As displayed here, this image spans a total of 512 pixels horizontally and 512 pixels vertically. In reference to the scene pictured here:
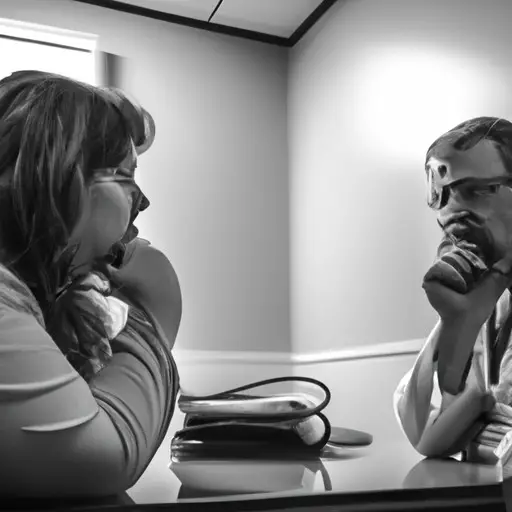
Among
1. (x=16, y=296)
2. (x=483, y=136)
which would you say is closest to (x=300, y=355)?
(x=483, y=136)

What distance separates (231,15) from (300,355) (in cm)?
43

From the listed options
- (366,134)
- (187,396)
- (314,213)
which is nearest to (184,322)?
(187,396)

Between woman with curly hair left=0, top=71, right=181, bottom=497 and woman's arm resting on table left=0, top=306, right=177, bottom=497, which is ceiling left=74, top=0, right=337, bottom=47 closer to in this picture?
woman with curly hair left=0, top=71, right=181, bottom=497

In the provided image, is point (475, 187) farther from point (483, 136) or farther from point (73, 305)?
point (73, 305)

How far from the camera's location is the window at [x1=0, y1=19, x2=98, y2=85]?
1.87ft

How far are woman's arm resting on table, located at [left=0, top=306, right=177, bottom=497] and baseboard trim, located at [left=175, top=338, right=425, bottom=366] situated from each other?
287 mm

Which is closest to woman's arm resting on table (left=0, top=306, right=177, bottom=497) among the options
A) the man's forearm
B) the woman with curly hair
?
the woman with curly hair

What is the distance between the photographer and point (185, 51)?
0.75 m

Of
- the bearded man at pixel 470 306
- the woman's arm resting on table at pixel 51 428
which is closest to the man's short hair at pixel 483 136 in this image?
the bearded man at pixel 470 306

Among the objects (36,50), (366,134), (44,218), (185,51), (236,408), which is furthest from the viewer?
(366,134)

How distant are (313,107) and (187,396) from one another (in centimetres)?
48

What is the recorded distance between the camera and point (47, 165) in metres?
0.30

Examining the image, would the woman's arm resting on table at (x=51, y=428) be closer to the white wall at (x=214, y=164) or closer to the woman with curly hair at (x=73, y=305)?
the woman with curly hair at (x=73, y=305)

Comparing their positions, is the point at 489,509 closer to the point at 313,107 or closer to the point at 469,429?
the point at 469,429
